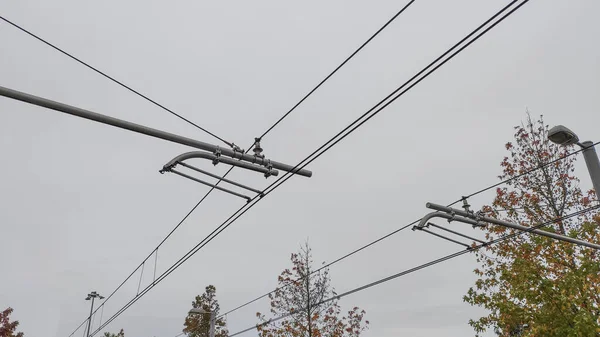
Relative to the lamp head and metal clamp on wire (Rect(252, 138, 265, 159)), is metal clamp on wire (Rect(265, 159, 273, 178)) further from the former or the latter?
the lamp head

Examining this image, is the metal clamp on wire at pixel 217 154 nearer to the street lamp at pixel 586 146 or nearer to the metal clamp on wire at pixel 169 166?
the metal clamp on wire at pixel 169 166

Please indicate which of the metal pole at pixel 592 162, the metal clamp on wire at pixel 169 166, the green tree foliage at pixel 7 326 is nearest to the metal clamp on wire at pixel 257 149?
the metal clamp on wire at pixel 169 166

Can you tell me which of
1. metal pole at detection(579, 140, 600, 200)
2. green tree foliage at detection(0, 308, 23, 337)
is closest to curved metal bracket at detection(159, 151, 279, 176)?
metal pole at detection(579, 140, 600, 200)

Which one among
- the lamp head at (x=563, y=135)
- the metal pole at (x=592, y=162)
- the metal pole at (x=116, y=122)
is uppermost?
the lamp head at (x=563, y=135)

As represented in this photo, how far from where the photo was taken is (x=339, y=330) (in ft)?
75.6

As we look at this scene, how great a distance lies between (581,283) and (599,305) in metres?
0.81

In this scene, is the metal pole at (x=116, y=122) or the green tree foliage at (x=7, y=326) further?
the green tree foliage at (x=7, y=326)

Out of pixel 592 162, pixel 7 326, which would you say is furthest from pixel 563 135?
pixel 7 326

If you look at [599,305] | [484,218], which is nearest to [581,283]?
[599,305]

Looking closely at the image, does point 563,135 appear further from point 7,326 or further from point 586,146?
point 7,326

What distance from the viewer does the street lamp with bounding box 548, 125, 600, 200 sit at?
734 centimetres

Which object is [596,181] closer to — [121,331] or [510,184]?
[510,184]

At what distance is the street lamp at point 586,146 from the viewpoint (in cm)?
734

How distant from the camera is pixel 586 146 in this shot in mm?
7535
